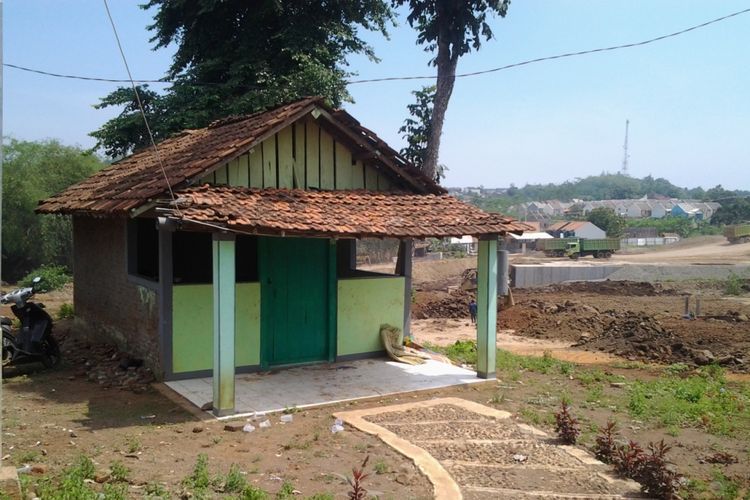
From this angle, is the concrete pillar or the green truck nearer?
the concrete pillar

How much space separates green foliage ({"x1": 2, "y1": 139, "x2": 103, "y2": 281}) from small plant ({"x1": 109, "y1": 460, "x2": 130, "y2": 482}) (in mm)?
22599

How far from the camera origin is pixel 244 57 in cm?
1895

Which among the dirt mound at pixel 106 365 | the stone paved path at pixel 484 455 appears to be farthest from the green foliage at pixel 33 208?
the stone paved path at pixel 484 455

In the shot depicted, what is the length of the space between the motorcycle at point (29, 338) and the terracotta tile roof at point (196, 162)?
173cm

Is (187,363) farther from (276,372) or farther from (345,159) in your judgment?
(345,159)

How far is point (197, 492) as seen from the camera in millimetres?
5492

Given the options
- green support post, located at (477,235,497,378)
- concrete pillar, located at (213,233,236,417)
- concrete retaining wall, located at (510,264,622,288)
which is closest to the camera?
concrete pillar, located at (213,233,236,417)

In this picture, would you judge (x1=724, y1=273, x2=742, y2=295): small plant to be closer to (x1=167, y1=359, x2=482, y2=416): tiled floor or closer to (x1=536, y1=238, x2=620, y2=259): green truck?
(x1=536, y1=238, x2=620, y2=259): green truck

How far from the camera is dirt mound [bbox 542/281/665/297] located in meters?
28.5

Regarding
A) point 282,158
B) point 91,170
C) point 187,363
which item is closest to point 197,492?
point 187,363

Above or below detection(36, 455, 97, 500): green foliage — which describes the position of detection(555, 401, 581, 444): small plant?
below

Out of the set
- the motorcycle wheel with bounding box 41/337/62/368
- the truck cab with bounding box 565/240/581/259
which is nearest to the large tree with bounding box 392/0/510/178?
the motorcycle wheel with bounding box 41/337/62/368

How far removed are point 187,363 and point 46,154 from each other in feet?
75.4

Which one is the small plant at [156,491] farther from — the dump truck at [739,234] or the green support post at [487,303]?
the dump truck at [739,234]
